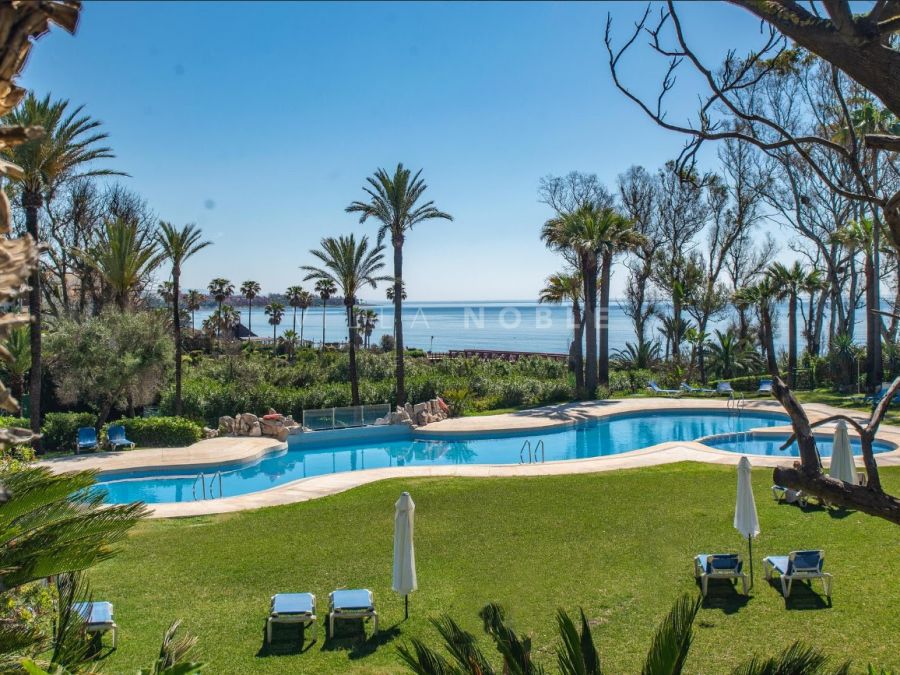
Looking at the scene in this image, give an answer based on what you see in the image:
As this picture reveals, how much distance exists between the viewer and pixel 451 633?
4953 millimetres

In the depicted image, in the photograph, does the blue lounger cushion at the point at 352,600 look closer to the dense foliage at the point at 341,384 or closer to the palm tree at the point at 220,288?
the dense foliage at the point at 341,384

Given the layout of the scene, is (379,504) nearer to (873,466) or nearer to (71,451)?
(873,466)

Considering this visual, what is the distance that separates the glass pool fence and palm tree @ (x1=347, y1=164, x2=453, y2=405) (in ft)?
8.29

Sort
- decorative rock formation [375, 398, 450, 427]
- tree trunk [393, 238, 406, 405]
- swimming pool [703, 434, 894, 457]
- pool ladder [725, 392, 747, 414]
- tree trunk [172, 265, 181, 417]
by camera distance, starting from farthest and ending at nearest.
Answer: tree trunk [393, 238, 406, 405]
pool ladder [725, 392, 747, 414]
decorative rock formation [375, 398, 450, 427]
tree trunk [172, 265, 181, 417]
swimming pool [703, 434, 894, 457]

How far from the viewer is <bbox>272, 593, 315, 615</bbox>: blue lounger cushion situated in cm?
826

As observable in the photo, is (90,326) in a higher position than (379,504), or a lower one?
higher

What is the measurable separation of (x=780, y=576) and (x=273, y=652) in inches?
261

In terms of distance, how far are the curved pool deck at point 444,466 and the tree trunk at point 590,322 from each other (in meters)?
3.19

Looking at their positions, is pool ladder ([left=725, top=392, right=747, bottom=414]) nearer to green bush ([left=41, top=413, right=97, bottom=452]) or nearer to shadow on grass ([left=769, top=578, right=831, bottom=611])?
shadow on grass ([left=769, top=578, right=831, bottom=611])

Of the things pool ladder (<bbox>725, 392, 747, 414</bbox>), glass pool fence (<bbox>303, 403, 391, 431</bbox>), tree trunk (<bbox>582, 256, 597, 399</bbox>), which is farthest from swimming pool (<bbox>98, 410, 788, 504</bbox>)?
tree trunk (<bbox>582, 256, 597, 399</bbox>)

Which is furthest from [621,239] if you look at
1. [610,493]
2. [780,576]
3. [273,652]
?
[273,652]

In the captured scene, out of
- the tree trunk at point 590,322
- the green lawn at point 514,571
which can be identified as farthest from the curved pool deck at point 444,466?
the tree trunk at point 590,322

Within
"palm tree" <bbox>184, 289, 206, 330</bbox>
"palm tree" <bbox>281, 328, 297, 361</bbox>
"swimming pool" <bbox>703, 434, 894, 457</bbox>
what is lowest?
"swimming pool" <bbox>703, 434, 894, 457</bbox>

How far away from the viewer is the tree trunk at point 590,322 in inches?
1161
